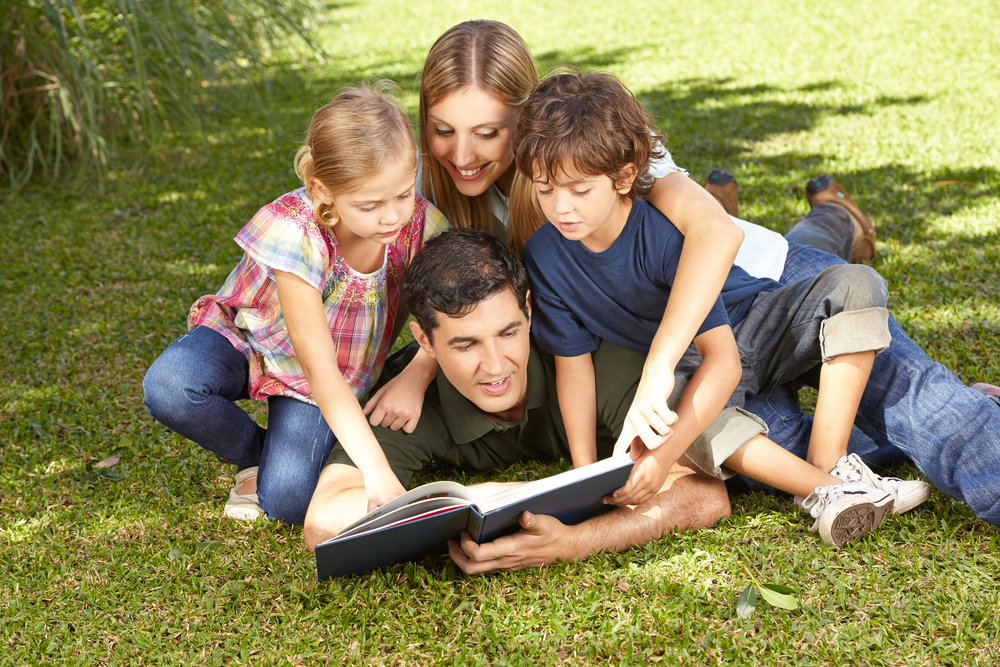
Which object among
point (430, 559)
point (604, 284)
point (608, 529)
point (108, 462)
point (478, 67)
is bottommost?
point (108, 462)

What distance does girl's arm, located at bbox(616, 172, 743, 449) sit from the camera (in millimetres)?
2422

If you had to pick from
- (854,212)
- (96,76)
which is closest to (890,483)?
(854,212)

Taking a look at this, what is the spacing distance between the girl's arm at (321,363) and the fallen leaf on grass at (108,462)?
124 cm

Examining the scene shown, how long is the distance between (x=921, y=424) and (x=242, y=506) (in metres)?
2.28

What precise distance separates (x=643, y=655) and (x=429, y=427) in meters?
1.13

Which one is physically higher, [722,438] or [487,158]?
[487,158]

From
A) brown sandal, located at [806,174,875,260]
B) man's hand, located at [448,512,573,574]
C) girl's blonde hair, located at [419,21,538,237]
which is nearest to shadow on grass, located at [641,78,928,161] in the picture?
brown sandal, located at [806,174,875,260]

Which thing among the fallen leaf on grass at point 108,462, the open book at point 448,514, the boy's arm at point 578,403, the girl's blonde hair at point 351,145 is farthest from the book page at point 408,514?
the fallen leaf on grass at point 108,462

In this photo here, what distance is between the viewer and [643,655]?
2160mm

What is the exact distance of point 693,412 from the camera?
2.57m

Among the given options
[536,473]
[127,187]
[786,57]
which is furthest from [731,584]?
[786,57]

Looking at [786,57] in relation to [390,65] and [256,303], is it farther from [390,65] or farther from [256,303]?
[256,303]

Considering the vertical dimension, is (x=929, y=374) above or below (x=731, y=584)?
above

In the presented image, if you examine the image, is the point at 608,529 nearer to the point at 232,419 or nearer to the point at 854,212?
the point at 232,419
